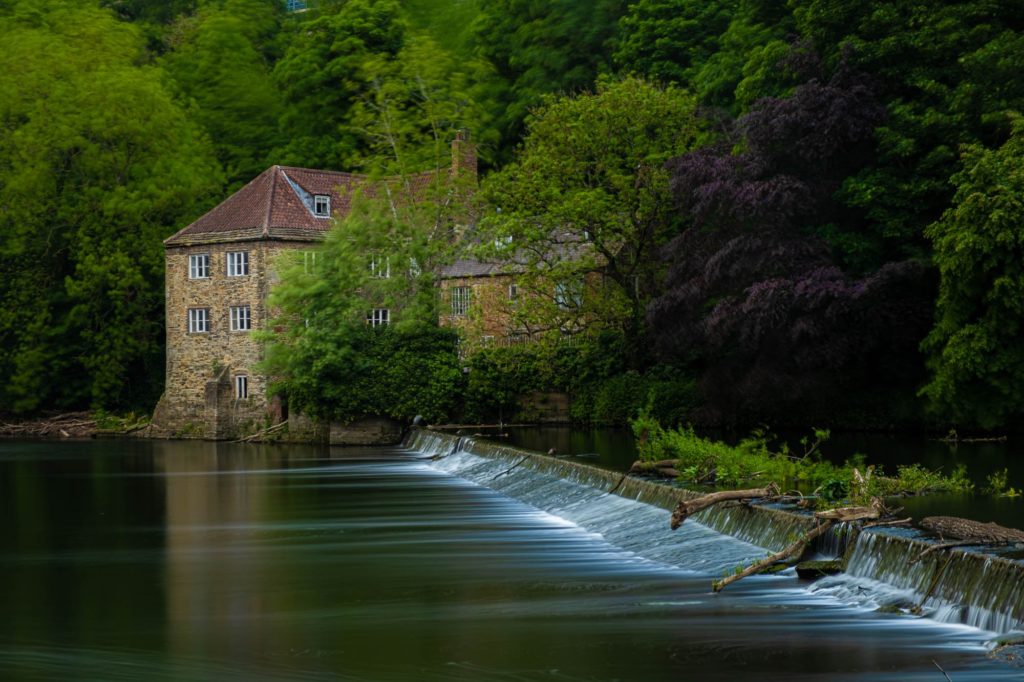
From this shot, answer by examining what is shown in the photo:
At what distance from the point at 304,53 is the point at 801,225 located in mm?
37080

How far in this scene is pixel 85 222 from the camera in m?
61.1

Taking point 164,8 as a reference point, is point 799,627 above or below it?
below

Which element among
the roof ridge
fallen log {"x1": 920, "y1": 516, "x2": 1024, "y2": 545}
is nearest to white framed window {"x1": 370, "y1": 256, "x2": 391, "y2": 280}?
the roof ridge

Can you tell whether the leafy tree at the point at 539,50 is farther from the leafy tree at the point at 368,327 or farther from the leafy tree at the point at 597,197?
the leafy tree at the point at 597,197

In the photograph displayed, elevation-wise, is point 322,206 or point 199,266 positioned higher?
point 322,206

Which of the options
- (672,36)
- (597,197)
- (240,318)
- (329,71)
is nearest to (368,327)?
(240,318)

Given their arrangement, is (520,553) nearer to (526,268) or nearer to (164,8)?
(526,268)

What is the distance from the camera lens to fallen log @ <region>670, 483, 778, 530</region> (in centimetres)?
2014

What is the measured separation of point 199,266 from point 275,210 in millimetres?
3788

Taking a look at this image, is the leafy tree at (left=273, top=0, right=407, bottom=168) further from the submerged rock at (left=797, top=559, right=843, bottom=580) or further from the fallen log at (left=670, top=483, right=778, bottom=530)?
the submerged rock at (left=797, top=559, right=843, bottom=580)

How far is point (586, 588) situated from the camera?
59.2 feet

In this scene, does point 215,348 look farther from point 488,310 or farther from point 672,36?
point 672,36

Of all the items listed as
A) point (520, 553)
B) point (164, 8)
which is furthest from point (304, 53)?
point (520, 553)

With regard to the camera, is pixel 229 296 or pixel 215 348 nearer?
pixel 229 296
